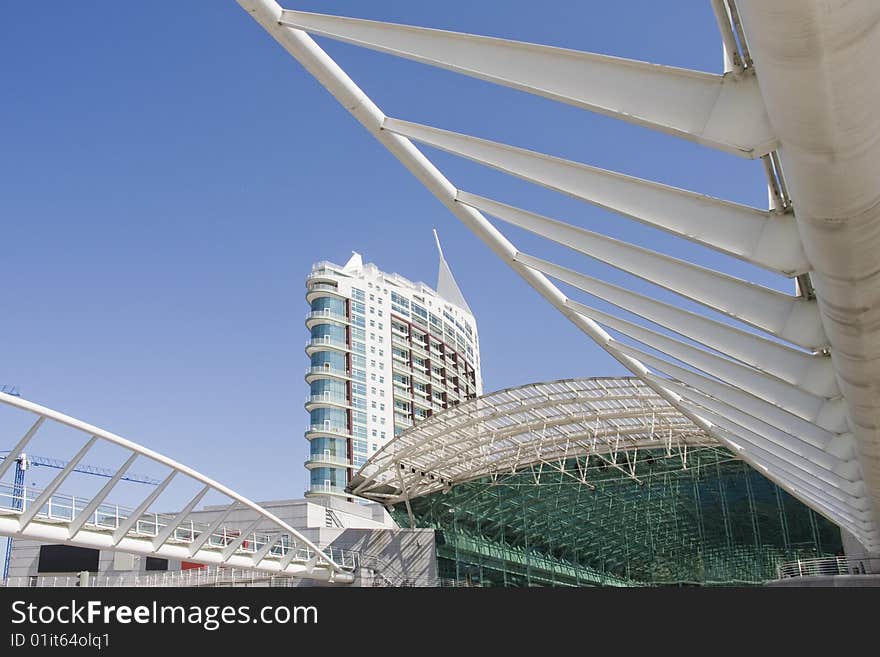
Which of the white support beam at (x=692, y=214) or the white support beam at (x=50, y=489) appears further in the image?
the white support beam at (x=50, y=489)

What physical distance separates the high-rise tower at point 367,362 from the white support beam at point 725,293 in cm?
8481

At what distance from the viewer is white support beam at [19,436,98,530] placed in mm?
26531

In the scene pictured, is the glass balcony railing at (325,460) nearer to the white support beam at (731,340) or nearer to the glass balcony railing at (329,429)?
the glass balcony railing at (329,429)

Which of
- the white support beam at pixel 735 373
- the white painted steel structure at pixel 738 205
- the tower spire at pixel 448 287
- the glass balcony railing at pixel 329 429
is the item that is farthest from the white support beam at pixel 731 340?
the tower spire at pixel 448 287

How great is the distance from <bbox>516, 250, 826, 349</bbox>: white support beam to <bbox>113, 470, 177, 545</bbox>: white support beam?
24.5 meters

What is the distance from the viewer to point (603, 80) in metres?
6.82

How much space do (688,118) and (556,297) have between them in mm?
8968

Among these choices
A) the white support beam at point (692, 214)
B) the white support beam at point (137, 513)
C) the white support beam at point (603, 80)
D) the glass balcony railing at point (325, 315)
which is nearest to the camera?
the white support beam at point (603, 80)

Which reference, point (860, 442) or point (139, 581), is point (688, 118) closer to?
point (860, 442)

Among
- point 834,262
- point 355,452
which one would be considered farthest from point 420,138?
point 355,452

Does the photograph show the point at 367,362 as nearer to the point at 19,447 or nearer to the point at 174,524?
the point at 174,524

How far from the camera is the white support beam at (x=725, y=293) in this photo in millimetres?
9234

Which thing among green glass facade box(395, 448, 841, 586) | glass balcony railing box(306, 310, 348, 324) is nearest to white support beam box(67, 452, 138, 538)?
green glass facade box(395, 448, 841, 586)

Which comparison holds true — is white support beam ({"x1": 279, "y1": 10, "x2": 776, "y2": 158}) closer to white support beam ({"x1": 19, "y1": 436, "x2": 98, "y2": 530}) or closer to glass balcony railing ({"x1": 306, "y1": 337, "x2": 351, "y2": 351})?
white support beam ({"x1": 19, "y1": 436, "x2": 98, "y2": 530})
